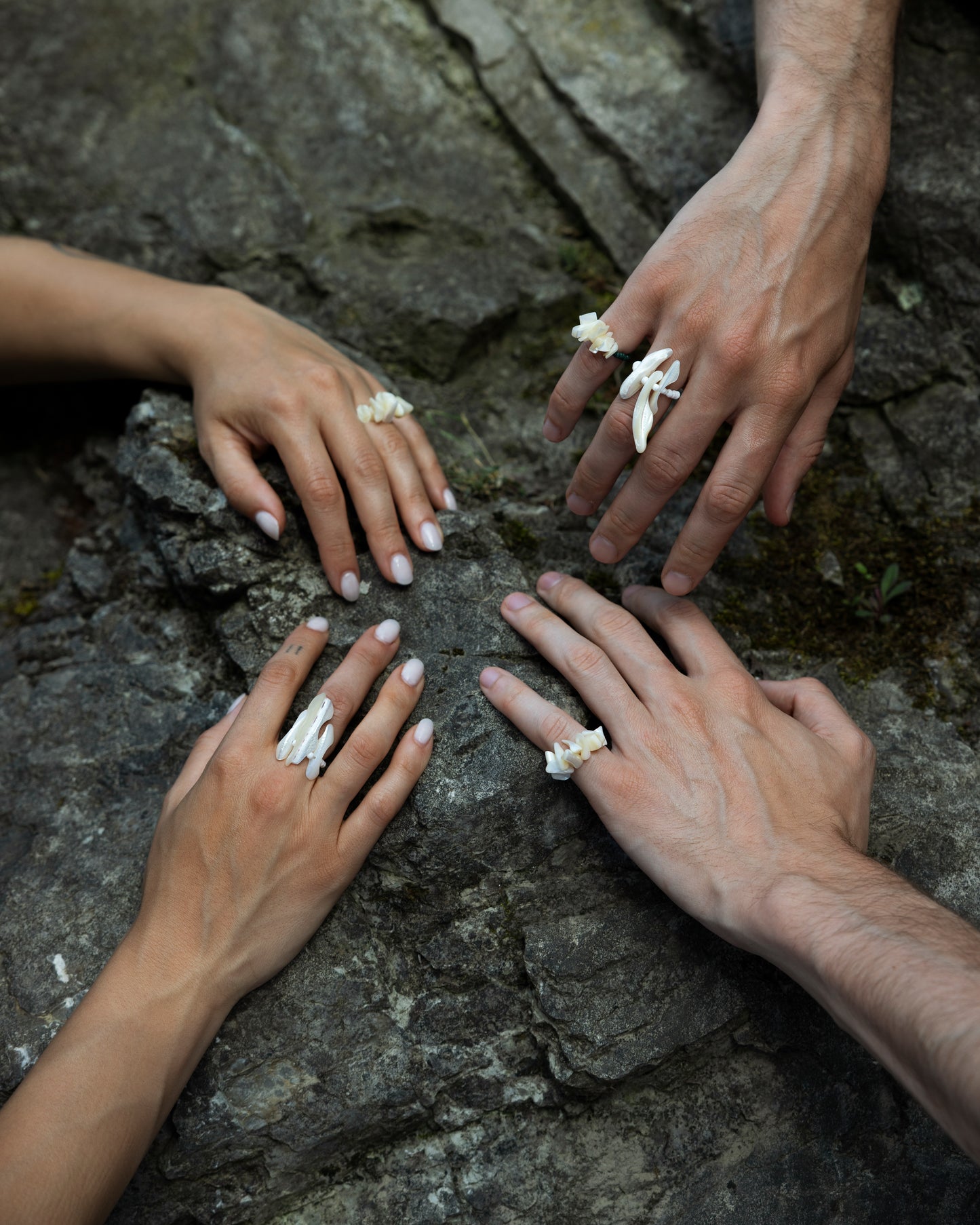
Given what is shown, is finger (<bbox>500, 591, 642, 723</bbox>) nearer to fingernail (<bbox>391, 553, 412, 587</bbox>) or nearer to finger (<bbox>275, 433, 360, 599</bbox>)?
fingernail (<bbox>391, 553, 412, 587</bbox>)

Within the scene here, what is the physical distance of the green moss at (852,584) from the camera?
7.13ft

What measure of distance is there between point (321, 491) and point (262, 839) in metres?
0.74

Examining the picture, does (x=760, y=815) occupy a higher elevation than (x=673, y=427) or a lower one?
lower

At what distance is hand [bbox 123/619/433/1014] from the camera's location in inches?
67.2

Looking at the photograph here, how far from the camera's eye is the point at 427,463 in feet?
7.14

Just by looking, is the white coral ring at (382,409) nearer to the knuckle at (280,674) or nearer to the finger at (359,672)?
the finger at (359,672)

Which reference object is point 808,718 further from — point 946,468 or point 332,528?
point 332,528

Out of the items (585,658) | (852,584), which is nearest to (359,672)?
(585,658)

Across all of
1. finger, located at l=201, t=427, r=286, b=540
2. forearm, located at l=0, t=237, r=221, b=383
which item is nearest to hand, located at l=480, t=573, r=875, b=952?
finger, located at l=201, t=427, r=286, b=540

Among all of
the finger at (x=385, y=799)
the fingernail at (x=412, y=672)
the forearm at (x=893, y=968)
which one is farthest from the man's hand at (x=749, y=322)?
the forearm at (x=893, y=968)

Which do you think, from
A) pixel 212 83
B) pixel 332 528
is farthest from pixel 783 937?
pixel 212 83

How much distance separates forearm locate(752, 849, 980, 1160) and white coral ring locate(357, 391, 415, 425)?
128 centimetres

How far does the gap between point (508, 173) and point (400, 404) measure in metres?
1.13

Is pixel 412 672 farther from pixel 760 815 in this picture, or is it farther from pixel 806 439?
pixel 806 439
